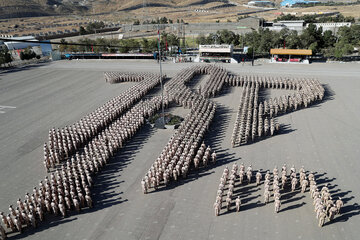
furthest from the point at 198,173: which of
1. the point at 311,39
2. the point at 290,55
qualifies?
the point at 311,39

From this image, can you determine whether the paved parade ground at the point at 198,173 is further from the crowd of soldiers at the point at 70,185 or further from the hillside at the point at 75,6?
the hillside at the point at 75,6

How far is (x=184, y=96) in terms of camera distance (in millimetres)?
24172

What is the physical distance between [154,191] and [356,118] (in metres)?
16.2

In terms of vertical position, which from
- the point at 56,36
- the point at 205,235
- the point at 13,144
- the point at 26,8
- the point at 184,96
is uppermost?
the point at 26,8

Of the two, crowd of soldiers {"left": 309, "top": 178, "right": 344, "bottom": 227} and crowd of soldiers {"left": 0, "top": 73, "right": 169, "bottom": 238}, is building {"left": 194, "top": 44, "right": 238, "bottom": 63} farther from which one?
crowd of soldiers {"left": 309, "top": 178, "right": 344, "bottom": 227}

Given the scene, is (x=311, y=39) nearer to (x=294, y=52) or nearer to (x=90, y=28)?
(x=294, y=52)

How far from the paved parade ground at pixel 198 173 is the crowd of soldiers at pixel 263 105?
2.27 ft

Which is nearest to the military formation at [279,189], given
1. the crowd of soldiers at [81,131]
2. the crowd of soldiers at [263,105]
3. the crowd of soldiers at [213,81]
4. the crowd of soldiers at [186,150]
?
the crowd of soldiers at [186,150]

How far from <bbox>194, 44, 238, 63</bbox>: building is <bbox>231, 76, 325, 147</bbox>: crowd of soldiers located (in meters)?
12.6

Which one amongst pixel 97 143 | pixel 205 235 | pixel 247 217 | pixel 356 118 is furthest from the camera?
pixel 356 118

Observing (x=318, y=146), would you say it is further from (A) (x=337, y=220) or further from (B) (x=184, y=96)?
(B) (x=184, y=96)

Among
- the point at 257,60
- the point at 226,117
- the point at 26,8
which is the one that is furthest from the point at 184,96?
the point at 26,8

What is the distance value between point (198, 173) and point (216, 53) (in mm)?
30348

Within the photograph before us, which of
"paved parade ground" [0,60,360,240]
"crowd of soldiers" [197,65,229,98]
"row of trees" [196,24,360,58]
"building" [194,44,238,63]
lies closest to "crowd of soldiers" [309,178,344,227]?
"paved parade ground" [0,60,360,240]
